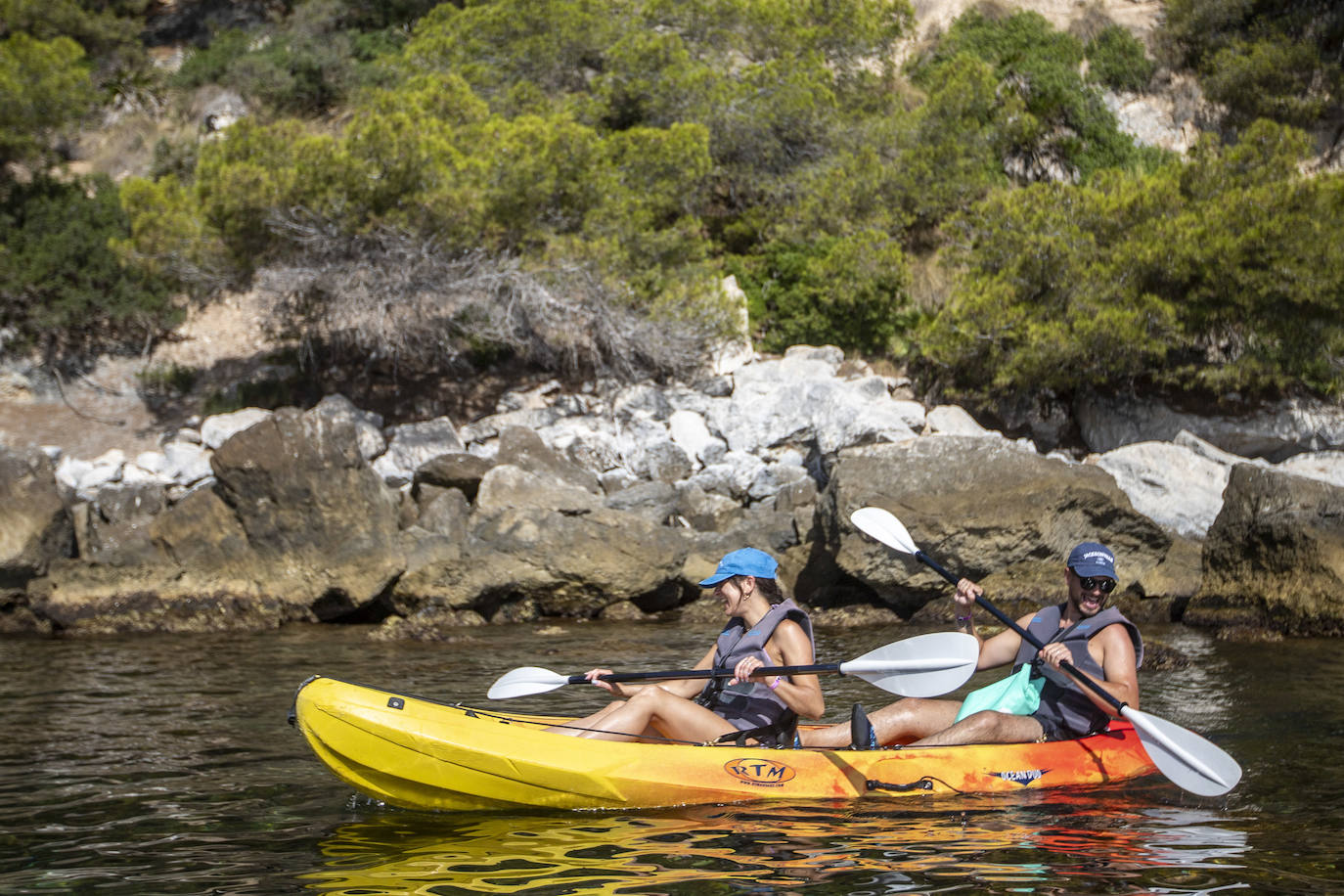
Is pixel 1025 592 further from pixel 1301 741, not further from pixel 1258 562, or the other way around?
pixel 1301 741

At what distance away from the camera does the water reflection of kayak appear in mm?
4969

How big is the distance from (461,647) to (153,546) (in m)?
4.18

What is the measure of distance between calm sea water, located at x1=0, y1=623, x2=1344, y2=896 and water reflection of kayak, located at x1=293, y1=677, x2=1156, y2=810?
0.09m

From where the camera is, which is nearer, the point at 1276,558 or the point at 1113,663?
the point at 1113,663

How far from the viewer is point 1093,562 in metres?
5.50

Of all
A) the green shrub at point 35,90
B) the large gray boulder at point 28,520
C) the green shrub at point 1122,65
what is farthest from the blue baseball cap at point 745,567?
the green shrub at point 1122,65

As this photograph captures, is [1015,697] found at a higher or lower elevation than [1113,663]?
lower

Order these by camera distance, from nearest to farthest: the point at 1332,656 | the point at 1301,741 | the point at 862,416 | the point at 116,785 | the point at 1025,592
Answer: the point at 116,785 → the point at 1301,741 → the point at 1332,656 → the point at 1025,592 → the point at 862,416

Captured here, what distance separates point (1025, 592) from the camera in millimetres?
11023

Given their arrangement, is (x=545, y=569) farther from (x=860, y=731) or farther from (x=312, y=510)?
(x=860, y=731)

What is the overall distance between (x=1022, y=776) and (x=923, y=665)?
2.14 feet

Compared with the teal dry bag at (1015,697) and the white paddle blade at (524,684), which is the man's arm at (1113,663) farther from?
the white paddle blade at (524,684)

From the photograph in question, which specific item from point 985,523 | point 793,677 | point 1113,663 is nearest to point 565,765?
point 793,677

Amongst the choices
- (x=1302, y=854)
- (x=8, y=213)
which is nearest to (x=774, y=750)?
(x=1302, y=854)
